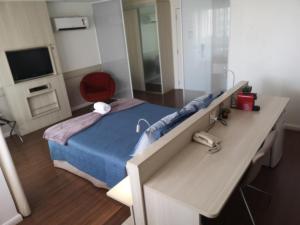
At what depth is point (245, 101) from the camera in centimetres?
248

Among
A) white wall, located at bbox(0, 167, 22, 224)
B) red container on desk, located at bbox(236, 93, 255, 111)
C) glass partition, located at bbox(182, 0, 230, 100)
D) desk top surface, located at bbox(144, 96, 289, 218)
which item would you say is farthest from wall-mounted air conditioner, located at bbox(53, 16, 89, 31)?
desk top surface, located at bbox(144, 96, 289, 218)

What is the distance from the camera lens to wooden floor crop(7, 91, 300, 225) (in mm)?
2057

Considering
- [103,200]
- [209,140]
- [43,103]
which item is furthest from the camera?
[43,103]

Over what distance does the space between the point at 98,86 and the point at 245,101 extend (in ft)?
11.7

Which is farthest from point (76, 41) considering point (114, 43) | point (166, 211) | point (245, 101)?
point (166, 211)

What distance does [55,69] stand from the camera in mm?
4562

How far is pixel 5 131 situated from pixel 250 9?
14.9ft

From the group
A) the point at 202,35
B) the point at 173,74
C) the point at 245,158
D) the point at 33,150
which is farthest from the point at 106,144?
the point at 173,74

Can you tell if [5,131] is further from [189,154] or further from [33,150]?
[189,154]

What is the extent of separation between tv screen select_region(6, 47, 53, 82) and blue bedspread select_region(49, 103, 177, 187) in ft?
6.14

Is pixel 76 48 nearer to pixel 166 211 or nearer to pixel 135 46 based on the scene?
pixel 135 46

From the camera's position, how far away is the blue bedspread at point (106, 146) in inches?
91.9

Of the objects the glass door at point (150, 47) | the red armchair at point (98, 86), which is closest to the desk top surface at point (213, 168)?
the red armchair at point (98, 86)

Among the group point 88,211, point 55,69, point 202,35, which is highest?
point 202,35
